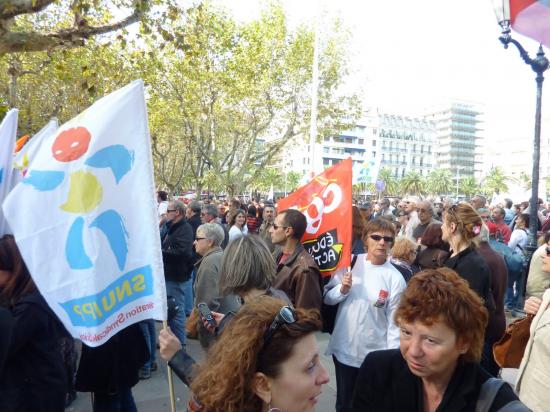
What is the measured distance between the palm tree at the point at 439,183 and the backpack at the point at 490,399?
369 ft

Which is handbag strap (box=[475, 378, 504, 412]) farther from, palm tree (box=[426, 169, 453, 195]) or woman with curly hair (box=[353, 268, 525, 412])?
palm tree (box=[426, 169, 453, 195])

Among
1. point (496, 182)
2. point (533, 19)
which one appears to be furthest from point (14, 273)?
point (496, 182)

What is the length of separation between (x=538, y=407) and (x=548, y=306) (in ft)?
1.74

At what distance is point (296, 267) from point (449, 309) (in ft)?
5.25

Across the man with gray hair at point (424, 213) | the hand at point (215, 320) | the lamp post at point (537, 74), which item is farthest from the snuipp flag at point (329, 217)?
the lamp post at point (537, 74)

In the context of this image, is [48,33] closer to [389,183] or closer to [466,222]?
[466,222]

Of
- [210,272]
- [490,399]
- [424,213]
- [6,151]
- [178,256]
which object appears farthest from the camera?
[424,213]

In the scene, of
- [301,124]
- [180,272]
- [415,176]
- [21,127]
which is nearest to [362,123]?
[415,176]

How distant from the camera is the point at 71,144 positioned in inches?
93.5

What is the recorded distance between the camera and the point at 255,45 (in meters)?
20.0

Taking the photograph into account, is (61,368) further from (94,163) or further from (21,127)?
(21,127)

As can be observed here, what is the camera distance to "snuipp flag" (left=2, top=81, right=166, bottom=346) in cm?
217

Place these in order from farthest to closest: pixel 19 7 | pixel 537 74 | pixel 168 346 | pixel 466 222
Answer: pixel 537 74
pixel 19 7
pixel 466 222
pixel 168 346

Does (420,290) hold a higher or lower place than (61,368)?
higher
